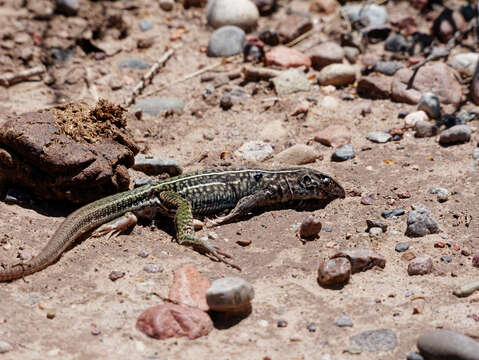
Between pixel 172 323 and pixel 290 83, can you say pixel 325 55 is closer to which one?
pixel 290 83

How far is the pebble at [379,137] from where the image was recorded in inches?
331

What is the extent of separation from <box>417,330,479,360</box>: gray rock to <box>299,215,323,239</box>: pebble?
197cm

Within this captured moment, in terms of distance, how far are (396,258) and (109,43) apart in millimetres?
6819

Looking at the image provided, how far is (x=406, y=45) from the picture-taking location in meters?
10.5

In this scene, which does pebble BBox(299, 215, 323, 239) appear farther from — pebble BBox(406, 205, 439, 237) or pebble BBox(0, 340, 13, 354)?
pebble BBox(0, 340, 13, 354)

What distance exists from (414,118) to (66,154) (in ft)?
16.1

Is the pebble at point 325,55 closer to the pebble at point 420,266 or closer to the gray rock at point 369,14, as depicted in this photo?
the gray rock at point 369,14

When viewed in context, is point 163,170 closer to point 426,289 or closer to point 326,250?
point 326,250

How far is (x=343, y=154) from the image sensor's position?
8023 millimetres

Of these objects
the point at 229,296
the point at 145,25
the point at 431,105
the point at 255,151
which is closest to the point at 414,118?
the point at 431,105

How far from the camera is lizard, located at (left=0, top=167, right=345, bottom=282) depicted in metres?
6.37

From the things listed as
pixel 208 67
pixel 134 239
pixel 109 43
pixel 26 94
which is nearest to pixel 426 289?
pixel 134 239

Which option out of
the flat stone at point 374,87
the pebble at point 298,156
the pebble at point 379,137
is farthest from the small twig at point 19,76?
the pebble at point 379,137

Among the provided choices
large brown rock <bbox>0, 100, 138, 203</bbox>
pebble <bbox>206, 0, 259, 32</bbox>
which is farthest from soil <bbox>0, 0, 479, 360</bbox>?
pebble <bbox>206, 0, 259, 32</bbox>
